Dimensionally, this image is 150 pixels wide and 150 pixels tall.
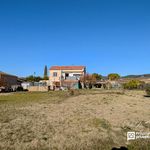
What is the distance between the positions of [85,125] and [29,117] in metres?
3.82

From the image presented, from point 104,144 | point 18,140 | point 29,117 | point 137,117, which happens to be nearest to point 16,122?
point 29,117

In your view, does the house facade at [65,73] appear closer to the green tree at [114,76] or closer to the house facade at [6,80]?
the house facade at [6,80]

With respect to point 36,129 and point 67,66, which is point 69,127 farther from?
point 67,66

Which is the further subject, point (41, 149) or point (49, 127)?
point (49, 127)

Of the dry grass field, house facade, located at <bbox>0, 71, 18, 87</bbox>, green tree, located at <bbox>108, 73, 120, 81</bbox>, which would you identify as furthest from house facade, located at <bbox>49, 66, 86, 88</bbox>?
the dry grass field

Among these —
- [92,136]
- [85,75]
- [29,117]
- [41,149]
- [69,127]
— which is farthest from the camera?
[85,75]

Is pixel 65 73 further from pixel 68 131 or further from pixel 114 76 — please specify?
pixel 68 131

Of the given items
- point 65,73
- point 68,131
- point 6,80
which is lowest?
point 68,131

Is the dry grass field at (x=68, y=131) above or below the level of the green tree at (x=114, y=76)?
below

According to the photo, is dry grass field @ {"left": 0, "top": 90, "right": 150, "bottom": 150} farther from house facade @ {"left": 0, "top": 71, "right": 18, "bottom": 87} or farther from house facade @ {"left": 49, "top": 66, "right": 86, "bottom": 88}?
house facade @ {"left": 49, "top": 66, "right": 86, "bottom": 88}

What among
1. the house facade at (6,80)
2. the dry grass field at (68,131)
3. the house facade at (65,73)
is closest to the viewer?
the dry grass field at (68,131)

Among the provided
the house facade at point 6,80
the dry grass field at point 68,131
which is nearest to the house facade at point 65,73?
the house facade at point 6,80

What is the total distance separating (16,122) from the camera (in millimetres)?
15516

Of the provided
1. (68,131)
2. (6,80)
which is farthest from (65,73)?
(68,131)
